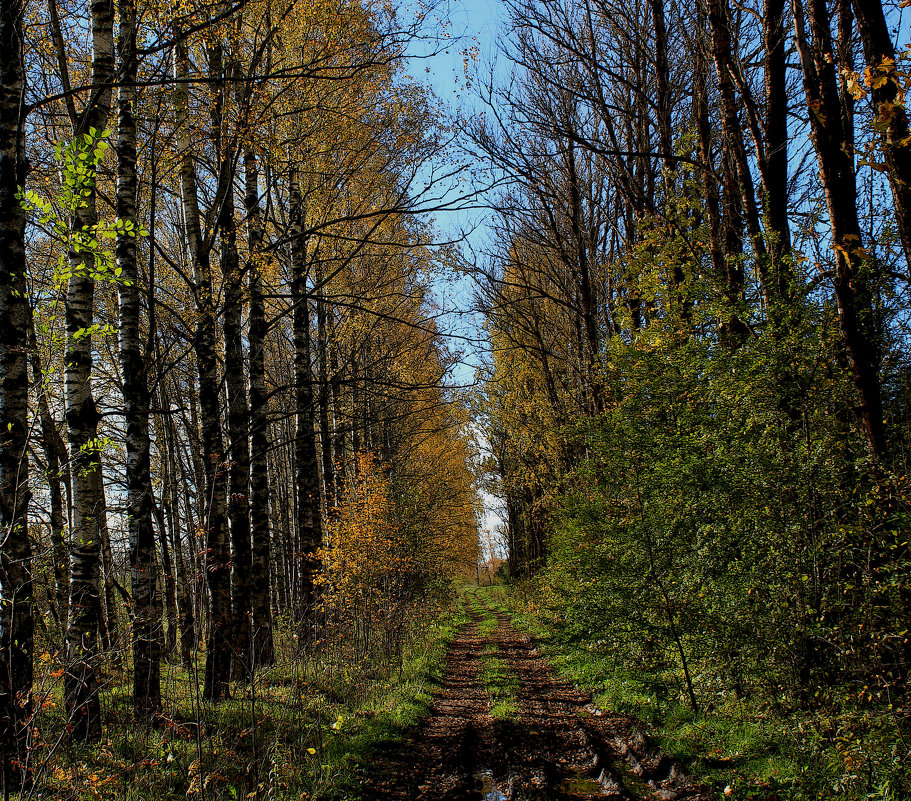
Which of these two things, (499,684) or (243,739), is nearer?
(243,739)

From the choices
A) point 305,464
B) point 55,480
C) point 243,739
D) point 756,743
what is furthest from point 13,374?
point 756,743

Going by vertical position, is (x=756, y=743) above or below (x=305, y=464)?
below

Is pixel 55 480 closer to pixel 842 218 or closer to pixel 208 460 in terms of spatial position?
pixel 208 460

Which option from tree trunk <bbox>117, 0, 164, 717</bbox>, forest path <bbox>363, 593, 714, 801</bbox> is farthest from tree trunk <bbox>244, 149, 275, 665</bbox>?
forest path <bbox>363, 593, 714, 801</bbox>

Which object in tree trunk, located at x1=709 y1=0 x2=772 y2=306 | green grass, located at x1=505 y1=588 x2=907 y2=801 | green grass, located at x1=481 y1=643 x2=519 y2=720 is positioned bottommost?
green grass, located at x1=481 y1=643 x2=519 y2=720

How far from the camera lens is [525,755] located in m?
5.68

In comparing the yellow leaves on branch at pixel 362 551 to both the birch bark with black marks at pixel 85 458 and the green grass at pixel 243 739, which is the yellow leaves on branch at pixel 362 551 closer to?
the green grass at pixel 243 739

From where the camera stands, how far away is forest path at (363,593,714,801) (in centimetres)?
477

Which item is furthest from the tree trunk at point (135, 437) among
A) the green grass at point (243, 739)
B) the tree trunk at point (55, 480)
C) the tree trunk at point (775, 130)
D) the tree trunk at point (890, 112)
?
the tree trunk at point (775, 130)

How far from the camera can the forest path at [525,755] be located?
15.6ft

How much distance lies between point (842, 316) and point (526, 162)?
8151 mm

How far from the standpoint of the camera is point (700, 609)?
5809 millimetres

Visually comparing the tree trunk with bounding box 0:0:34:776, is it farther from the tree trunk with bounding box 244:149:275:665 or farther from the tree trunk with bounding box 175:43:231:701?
the tree trunk with bounding box 244:149:275:665

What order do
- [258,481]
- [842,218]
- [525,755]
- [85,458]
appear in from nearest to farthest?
[842,218] → [85,458] → [525,755] → [258,481]
